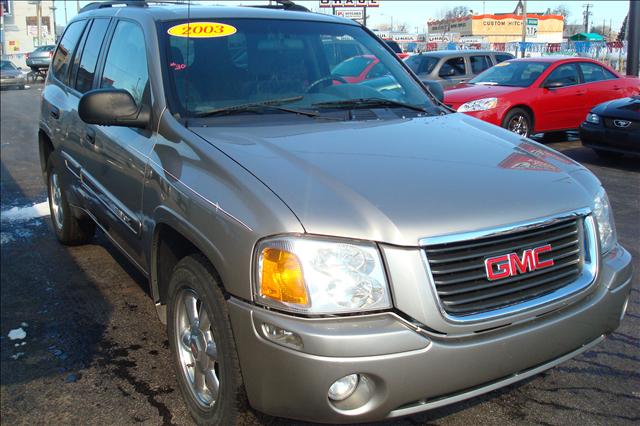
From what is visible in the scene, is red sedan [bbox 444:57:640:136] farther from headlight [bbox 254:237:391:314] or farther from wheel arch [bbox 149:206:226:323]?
headlight [bbox 254:237:391:314]

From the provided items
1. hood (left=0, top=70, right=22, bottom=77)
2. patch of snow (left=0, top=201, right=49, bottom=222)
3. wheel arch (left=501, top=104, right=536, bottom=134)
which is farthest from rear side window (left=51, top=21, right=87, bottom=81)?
hood (left=0, top=70, right=22, bottom=77)

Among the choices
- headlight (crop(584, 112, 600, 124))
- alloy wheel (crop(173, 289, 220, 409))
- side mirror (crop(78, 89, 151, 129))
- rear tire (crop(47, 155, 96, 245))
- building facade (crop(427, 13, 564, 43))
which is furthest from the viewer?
building facade (crop(427, 13, 564, 43))

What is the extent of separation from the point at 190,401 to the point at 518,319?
150cm

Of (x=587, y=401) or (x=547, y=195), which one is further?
(x=587, y=401)

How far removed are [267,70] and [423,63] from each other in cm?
1158

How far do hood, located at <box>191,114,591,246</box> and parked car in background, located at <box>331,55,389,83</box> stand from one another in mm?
674

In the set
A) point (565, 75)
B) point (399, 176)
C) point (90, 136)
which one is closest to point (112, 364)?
point (90, 136)

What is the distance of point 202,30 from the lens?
3623mm

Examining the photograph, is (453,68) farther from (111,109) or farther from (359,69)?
(111,109)

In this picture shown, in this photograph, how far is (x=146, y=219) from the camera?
10.6 feet

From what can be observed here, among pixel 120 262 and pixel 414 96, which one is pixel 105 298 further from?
pixel 414 96

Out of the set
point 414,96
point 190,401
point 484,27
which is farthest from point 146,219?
point 484,27

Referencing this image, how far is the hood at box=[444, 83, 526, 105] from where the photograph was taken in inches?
406

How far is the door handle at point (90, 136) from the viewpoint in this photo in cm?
405
